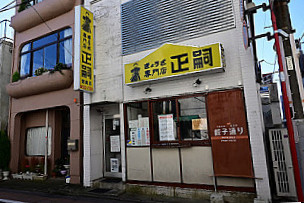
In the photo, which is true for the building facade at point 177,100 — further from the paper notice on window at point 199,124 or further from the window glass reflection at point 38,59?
the window glass reflection at point 38,59

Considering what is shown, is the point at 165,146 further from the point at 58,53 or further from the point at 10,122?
the point at 10,122

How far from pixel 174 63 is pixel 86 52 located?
13.5 feet

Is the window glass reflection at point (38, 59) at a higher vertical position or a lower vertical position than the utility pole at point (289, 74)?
higher

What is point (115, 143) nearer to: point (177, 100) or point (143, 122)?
point (143, 122)

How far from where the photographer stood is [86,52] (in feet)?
29.6

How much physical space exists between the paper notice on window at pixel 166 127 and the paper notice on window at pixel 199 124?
0.81m

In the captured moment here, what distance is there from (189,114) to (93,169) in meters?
4.96

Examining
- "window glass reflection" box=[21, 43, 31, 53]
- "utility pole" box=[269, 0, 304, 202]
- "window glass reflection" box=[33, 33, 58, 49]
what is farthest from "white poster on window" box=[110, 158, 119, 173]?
"window glass reflection" box=[21, 43, 31, 53]

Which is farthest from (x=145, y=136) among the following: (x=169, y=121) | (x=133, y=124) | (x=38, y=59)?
(x=38, y=59)

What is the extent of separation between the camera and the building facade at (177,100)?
639 centimetres

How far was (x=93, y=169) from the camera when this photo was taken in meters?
9.05

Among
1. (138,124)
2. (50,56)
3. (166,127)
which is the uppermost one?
(50,56)

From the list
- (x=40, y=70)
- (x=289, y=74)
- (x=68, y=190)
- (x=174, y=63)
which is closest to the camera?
(x=289, y=74)

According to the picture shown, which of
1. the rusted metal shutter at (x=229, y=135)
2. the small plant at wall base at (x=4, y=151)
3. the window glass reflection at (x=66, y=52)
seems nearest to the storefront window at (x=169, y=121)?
the rusted metal shutter at (x=229, y=135)
